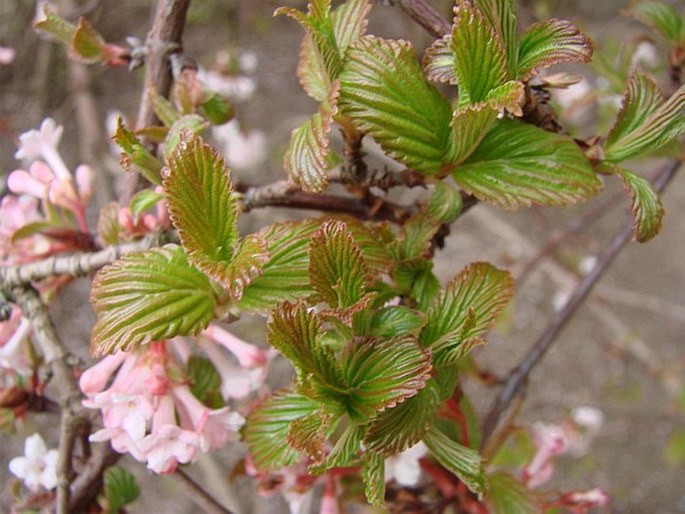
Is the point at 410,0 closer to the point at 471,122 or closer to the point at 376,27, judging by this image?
the point at 471,122

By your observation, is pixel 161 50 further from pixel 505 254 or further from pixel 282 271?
pixel 505 254

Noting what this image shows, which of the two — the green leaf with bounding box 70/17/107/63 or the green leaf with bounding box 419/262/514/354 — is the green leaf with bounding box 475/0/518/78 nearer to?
the green leaf with bounding box 419/262/514/354

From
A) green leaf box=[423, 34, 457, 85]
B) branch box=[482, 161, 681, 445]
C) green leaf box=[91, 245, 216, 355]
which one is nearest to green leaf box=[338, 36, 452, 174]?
green leaf box=[423, 34, 457, 85]

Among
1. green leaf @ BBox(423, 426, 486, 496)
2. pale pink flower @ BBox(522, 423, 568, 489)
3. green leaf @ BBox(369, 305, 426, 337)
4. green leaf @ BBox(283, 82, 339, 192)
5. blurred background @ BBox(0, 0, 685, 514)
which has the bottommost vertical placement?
blurred background @ BBox(0, 0, 685, 514)

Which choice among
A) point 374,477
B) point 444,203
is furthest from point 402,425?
point 444,203

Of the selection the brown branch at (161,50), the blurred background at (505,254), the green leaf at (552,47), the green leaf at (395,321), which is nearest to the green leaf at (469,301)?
the green leaf at (395,321)

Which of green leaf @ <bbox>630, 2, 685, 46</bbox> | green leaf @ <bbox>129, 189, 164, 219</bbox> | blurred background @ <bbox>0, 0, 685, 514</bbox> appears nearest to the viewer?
green leaf @ <bbox>129, 189, 164, 219</bbox>

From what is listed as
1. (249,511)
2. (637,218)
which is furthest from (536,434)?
(249,511)
